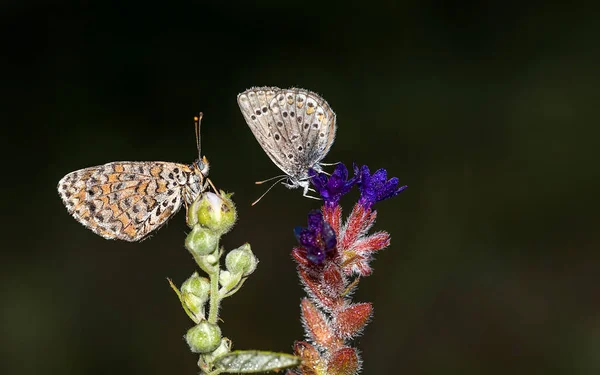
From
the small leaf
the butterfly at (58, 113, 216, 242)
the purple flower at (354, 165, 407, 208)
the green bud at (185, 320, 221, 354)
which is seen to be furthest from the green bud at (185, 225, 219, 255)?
the purple flower at (354, 165, 407, 208)

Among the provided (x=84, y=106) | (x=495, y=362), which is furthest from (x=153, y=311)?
(x=495, y=362)

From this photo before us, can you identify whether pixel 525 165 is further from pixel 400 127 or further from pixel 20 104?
pixel 20 104

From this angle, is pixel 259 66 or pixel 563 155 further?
pixel 259 66

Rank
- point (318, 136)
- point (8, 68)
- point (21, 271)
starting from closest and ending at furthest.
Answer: point (318, 136) → point (21, 271) → point (8, 68)

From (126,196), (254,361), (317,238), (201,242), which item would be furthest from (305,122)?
(254,361)

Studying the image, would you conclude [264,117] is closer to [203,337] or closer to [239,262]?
[239,262]
